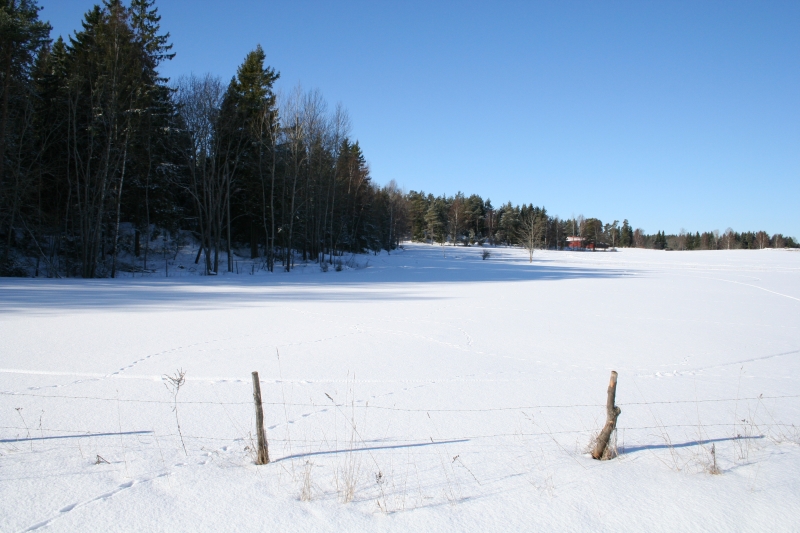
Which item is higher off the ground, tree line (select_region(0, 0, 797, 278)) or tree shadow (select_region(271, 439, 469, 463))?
tree line (select_region(0, 0, 797, 278))

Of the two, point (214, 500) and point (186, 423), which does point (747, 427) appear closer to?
point (214, 500)

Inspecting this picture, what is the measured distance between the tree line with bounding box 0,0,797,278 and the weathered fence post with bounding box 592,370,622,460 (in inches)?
904

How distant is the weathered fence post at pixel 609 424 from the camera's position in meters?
3.38

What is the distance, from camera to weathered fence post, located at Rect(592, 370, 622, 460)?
3.38 m

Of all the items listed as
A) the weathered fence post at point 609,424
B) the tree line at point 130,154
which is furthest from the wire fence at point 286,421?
the tree line at point 130,154

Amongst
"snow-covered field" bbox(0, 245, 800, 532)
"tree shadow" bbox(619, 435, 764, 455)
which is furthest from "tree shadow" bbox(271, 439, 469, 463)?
"tree shadow" bbox(619, 435, 764, 455)

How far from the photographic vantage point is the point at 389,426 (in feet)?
14.6

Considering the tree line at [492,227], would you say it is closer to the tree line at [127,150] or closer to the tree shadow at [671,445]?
the tree line at [127,150]

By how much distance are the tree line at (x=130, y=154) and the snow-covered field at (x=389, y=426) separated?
14.1 metres

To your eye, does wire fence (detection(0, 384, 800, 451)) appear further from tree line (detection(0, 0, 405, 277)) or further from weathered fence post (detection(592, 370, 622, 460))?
tree line (detection(0, 0, 405, 277))

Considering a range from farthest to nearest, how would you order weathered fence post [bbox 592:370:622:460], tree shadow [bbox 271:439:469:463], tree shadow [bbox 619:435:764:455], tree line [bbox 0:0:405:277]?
tree line [bbox 0:0:405:277]
tree shadow [bbox 619:435:764:455]
tree shadow [bbox 271:439:469:463]
weathered fence post [bbox 592:370:622:460]

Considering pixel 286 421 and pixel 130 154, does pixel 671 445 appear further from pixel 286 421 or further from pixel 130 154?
pixel 130 154

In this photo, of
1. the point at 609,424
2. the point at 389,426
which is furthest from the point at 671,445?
the point at 389,426

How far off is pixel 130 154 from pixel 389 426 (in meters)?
22.1
